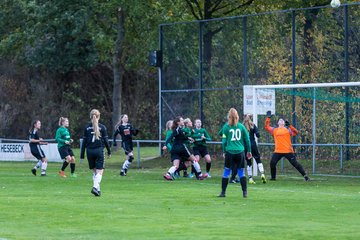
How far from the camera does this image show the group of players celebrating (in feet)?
76.8

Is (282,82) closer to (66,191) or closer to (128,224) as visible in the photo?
(66,191)

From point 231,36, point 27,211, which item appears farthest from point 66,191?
point 231,36

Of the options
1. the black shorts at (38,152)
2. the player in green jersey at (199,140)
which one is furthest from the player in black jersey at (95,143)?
the black shorts at (38,152)

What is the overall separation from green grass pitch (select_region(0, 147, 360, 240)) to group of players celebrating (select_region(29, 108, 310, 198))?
59cm

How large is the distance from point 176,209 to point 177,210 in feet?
0.77

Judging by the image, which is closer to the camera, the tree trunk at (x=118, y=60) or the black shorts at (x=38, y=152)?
the black shorts at (x=38, y=152)

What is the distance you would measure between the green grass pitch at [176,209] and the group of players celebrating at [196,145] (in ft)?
1.93

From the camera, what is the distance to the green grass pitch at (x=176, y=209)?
1600 centimetres

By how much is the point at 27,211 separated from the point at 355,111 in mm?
15212

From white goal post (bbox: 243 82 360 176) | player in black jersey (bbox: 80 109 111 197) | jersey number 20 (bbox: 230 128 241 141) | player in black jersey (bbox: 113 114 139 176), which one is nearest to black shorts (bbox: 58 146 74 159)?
player in black jersey (bbox: 113 114 139 176)

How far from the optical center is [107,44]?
49.8 meters

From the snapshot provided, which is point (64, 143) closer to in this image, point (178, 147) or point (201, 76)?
point (178, 147)

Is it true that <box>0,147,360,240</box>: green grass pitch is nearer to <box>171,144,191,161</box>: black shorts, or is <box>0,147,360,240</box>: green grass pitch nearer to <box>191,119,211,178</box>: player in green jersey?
<box>171,144,191,161</box>: black shorts

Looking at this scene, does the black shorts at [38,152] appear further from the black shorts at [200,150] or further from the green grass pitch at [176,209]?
the black shorts at [200,150]
